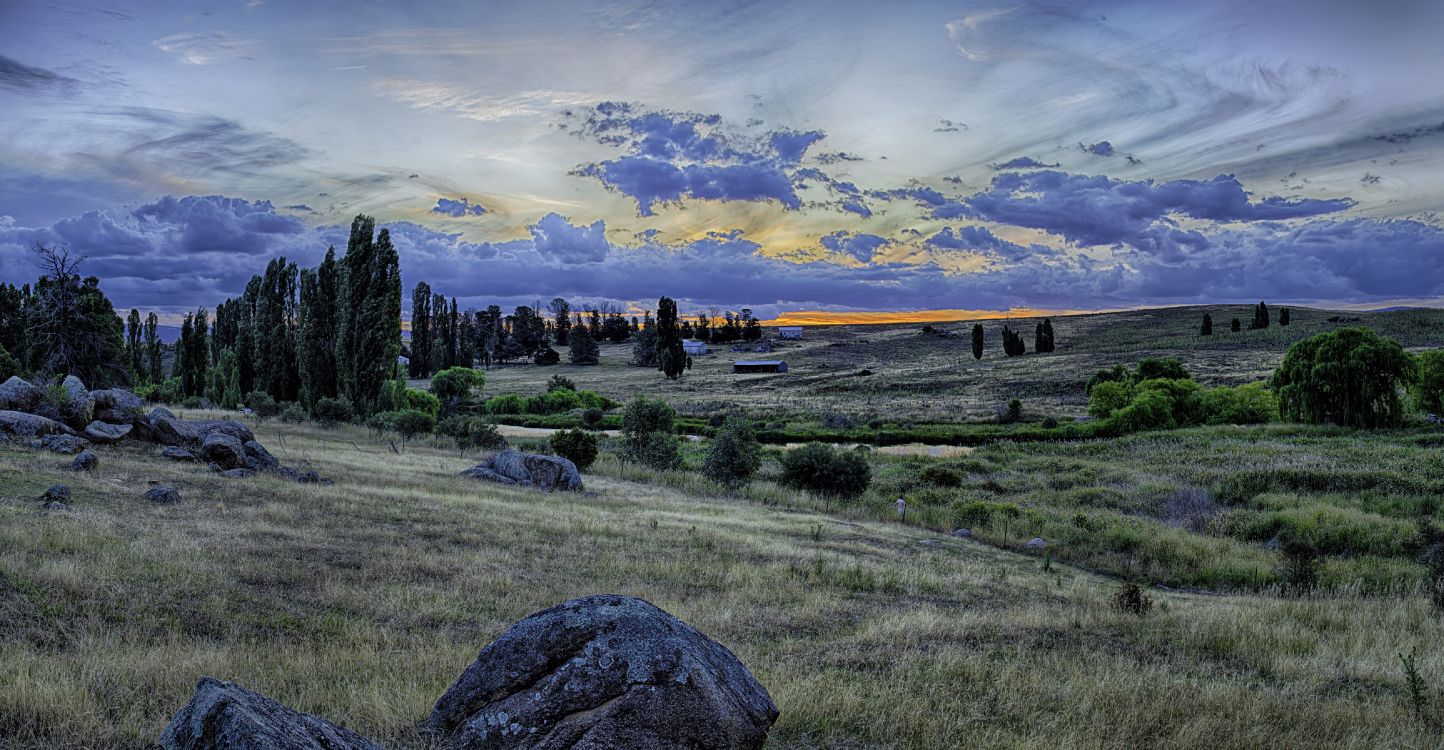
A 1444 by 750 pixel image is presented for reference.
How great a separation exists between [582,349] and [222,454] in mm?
137180

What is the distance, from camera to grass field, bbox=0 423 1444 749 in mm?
6902

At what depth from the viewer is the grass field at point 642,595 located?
22.6 feet

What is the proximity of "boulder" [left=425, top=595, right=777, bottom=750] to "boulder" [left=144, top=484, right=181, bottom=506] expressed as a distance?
14.3m

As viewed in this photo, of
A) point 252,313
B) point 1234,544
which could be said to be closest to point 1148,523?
point 1234,544

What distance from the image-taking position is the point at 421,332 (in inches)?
4961

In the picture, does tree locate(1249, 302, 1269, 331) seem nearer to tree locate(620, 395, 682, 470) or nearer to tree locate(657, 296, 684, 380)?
tree locate(657, 296, 684, 380)

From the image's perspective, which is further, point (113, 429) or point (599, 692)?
point (113, 429)

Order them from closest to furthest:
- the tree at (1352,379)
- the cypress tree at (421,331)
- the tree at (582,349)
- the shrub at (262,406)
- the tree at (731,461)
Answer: the tree at (731,461) → the tree at (1352,379) → the shrub at (262,406) → the cypress tree at (421,331) → the tree at (582,349)

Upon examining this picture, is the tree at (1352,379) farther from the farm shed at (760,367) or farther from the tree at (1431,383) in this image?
the farm shed at (760,367)

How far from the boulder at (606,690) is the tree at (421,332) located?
123 meters

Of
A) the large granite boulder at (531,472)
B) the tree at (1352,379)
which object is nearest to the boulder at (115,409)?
the large granite boulder at (531,472)

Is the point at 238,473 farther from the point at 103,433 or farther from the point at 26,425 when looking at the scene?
the point at 26,425

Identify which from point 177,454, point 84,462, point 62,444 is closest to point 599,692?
point 84,462

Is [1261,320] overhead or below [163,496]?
overhead
